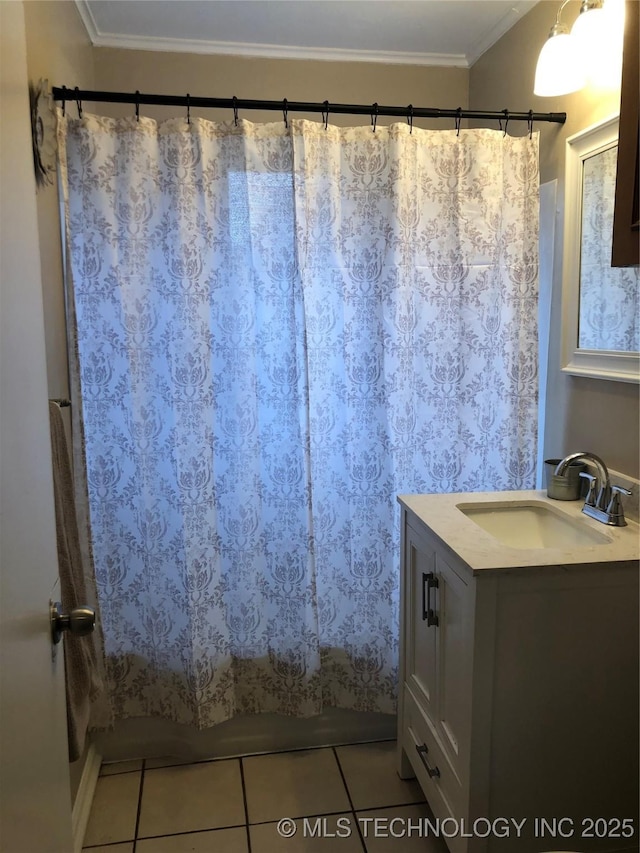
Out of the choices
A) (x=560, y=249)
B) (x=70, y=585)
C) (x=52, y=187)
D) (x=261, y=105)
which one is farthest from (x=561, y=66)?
(x=70, y=585)

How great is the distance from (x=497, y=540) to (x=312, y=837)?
40.8 inches

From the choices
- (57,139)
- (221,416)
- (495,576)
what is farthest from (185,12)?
(495,576)

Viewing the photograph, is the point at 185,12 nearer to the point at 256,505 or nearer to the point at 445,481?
the point at 256,505

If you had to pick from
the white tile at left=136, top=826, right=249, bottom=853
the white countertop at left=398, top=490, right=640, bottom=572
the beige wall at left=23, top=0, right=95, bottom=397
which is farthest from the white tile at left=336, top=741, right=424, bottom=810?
the beige wall at left=23, top=0, right=95, bottom=397

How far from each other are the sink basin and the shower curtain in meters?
0.27

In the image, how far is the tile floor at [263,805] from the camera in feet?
5.85

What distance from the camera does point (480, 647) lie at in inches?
54.8

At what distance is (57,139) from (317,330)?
90 centimetres

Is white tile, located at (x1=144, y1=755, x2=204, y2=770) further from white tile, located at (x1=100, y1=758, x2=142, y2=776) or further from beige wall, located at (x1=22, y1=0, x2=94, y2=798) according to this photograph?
beige wall, located at (x1=22, y1=0, x2=94, y2=798)

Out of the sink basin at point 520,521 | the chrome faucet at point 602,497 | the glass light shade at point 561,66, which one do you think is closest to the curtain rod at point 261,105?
the glass light shade at point 561,66

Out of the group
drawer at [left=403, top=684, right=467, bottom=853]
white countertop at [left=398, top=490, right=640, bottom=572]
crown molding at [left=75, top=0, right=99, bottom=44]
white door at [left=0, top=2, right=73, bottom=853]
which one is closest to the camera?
white door at [left=0, top=2, right=73, bottom=853]

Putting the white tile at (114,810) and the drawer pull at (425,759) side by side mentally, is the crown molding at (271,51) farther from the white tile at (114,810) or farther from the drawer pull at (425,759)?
the white tile at (114,810)

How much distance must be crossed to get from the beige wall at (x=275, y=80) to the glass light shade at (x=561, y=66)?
780 millimetres

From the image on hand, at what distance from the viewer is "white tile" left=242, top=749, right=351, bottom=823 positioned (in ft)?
6.26
